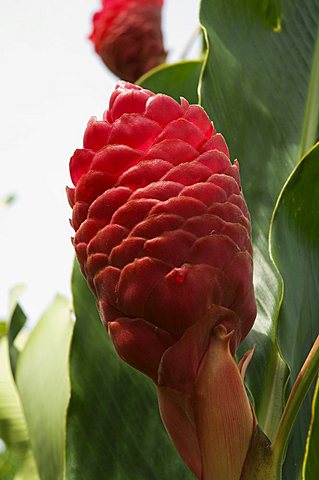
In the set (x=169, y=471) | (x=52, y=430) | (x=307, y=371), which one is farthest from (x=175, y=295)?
(x=52, y=430)

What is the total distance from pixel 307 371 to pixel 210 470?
121 mm

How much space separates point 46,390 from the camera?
1325 millimetres

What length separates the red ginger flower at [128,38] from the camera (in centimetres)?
183

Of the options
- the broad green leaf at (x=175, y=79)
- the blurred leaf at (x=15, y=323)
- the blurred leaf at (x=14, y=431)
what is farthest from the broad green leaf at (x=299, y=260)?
the blurred leaf at (x=14, y=431)

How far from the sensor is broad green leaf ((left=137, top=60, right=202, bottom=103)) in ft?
4.03

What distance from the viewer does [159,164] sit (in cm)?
66

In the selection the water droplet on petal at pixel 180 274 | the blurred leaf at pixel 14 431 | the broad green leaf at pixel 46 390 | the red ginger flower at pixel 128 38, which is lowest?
the blurred leaf at pixel 14 431

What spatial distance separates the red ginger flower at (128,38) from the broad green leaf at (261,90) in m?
0.70

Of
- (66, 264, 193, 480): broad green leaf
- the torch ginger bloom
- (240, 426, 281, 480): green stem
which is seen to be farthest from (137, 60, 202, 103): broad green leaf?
(240, 426, 281, 480): green stem

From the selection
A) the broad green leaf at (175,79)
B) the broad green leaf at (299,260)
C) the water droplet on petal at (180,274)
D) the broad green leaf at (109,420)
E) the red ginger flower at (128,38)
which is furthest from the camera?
the red ginger flower at (128,38)

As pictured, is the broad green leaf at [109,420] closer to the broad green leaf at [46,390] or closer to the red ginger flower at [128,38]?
the broad green leaf at [46,390]

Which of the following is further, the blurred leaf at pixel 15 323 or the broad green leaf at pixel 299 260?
the blurred leaf at pixel 15 323

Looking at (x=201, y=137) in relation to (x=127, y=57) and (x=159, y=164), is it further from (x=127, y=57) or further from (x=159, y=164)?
(x=127, y=57)

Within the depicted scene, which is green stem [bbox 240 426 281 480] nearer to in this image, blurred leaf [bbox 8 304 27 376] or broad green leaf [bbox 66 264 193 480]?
broad green leaf [bbox 66 264 193 480]
